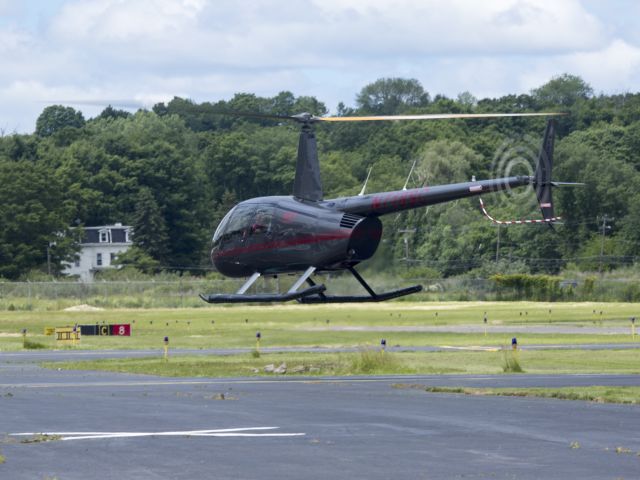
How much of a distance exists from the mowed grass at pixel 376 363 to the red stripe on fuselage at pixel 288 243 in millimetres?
6070

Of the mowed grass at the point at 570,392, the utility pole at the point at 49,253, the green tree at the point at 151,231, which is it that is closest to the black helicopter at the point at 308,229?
the mowed grass at the point at 570,392

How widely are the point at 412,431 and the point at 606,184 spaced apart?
100795mm

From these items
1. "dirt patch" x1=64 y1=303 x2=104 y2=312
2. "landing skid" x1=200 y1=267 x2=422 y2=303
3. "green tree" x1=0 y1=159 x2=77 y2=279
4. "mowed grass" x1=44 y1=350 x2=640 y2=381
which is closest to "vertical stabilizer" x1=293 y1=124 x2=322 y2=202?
"landing skid" x1=200 y1=267 x2=422 y2=303

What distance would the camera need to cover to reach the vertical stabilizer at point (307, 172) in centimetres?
3969

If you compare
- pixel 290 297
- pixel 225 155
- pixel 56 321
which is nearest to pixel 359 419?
pixel 290 297

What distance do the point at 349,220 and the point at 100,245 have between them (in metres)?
107

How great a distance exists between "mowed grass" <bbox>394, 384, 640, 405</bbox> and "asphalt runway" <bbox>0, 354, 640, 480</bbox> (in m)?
0.96

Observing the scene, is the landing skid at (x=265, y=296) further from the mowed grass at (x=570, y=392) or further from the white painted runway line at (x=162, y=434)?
the white painted runway line at (x=162, y=434)

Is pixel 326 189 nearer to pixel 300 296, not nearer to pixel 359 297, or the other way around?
pixel 359 297

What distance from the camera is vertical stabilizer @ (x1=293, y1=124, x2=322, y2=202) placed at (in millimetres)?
39688

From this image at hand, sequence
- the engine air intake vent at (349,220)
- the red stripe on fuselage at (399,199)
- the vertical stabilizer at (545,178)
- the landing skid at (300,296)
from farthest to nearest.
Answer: the engine air intake vent at (349,220)
the landing skid at (300,296)
the red stripe on fuselage at (399,199)
the vertical stabilizer at (545,178)

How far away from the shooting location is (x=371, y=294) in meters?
40.4

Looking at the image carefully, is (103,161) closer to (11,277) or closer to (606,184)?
(11,277)

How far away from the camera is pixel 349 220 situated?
38.3 m
